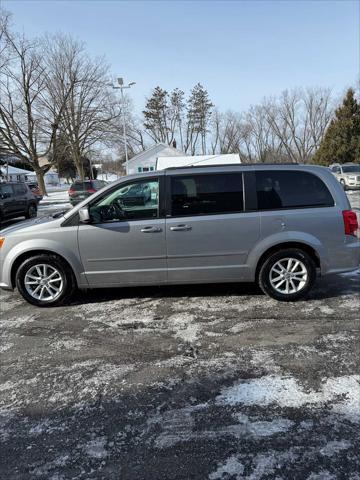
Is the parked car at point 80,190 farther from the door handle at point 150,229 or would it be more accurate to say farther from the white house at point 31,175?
the white house at point 31,175

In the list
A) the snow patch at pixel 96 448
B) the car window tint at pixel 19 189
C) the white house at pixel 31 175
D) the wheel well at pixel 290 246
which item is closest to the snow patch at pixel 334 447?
the snow patch at pixel 96 448

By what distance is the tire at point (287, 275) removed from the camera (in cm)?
512

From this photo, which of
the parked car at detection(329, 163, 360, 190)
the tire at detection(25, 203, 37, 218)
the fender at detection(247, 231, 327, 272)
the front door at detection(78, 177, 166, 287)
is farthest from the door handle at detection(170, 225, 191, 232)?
the parked car at detection(329, 163, 360, 190)

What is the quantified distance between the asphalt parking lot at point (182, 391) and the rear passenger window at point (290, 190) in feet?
4.35

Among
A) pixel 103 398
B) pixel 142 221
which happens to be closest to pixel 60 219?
pixel 142 221

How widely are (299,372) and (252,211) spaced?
2281mm

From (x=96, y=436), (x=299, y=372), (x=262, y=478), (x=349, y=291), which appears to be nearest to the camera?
(x=262, y=478)

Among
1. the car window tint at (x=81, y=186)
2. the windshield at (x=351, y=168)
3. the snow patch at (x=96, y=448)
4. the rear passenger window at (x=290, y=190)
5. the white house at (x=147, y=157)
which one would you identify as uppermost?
the white house at (x=147, y=157)

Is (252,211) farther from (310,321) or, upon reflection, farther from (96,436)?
(96,436)

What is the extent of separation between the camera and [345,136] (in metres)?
40.6

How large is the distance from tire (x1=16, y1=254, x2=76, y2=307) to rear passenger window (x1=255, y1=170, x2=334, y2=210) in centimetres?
275

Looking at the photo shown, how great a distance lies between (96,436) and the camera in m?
2.67

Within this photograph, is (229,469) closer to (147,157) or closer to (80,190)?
(80,190)

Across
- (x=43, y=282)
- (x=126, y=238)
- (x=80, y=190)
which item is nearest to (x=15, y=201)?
(x=80, y=190)
